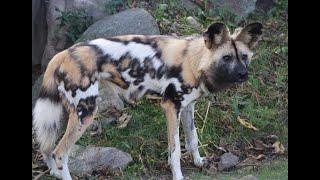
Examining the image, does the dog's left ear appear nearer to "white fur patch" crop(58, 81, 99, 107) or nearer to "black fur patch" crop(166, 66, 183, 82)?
"black fur patch" crop(166, 66, 183, 82)

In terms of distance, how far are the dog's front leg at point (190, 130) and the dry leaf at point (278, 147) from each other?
0.52 metres

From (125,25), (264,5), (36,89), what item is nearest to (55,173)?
(36,89)

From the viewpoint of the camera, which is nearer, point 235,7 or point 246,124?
point 246,124

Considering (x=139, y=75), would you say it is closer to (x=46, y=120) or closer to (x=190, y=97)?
(x=190, y=97)

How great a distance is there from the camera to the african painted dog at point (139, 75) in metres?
4.63

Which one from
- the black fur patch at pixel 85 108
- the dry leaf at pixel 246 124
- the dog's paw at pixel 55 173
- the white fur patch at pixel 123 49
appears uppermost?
the white fur patch at pixel 123 49

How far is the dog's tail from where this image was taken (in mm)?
4695

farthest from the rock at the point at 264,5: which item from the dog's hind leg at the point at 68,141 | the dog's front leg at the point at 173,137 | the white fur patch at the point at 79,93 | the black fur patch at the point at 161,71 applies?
the dog's hind leg at the point at 68,141

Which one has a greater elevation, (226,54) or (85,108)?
(226,54)

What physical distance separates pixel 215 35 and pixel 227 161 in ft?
2.78

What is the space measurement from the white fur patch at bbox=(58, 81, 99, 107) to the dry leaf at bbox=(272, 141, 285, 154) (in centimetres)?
127

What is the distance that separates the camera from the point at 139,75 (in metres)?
4.77

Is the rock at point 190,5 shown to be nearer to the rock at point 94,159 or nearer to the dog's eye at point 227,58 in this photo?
the dog's eye at point 227,58

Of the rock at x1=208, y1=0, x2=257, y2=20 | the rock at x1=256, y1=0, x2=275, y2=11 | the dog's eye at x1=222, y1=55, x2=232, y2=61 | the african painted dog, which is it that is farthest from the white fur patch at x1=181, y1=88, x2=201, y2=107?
the rock at x1=256, y1=0, x2=275, y2=11
